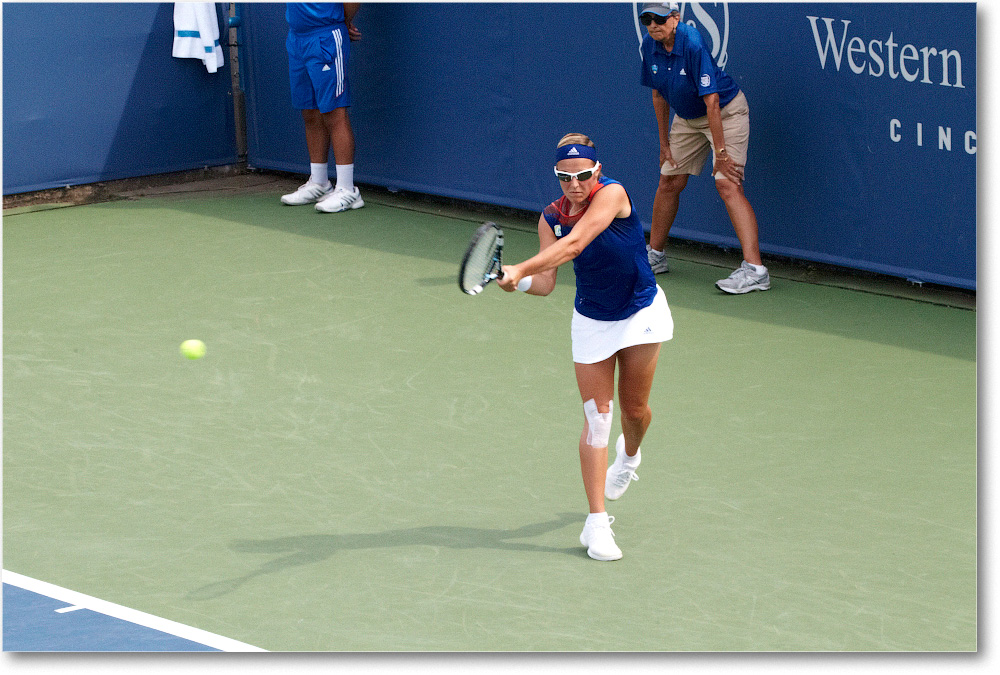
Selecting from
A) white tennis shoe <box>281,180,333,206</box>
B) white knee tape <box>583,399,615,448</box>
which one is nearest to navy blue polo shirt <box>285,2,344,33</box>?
white tennis shoe <box>281,180,333,206</box>

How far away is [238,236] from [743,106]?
13.9 ft

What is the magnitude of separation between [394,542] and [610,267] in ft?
4.76

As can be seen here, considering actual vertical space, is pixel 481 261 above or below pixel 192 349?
above

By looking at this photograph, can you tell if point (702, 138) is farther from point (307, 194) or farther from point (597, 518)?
point (597, 518)

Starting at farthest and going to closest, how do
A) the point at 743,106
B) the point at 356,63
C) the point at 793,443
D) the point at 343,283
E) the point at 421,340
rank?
the point at 356,63
the point at 343,283
the point at 743,106
the point at 421,340
the point at 793,443

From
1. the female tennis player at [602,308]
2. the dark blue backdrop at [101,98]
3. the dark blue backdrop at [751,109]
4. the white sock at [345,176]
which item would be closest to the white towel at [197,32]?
the dark blue backdrop at [101,98]

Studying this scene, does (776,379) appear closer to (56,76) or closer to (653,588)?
(653,588)

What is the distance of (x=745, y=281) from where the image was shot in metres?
9.05

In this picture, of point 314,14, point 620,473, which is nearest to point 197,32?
point 314,14

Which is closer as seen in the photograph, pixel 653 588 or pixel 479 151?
pixel 653 588

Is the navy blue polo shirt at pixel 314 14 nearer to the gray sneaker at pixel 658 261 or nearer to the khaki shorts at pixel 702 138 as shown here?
the khaki shorts at pixel 702 138

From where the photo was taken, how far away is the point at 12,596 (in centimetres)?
521

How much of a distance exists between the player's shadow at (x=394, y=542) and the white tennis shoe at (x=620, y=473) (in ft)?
0.98

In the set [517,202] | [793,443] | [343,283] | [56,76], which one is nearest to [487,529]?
[793,443]
